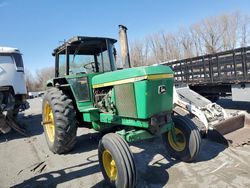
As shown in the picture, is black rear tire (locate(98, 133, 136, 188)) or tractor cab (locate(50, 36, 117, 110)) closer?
black rear tire (locate(98, 133, 136, 188))

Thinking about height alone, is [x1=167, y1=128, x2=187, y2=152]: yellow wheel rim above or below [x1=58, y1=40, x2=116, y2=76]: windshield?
below

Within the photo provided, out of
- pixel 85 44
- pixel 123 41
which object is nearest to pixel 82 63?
pixel 85 44

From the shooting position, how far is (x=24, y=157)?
5254mm

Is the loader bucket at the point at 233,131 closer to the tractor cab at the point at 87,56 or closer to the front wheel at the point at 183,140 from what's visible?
the front wheel at the point at 183,140

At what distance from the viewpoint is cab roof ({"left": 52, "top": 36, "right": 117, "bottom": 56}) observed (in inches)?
187

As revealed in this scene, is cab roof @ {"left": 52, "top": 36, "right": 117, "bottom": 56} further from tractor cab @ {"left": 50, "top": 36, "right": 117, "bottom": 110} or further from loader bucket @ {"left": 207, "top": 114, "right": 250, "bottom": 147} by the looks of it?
loader bucket @ {"left": 207, "top": 114, "right": 250, "bottom": 147}

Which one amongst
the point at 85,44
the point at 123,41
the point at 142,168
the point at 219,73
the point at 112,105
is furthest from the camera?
the point at 219,73

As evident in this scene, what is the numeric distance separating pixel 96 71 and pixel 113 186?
2.61m

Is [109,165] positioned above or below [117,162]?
below

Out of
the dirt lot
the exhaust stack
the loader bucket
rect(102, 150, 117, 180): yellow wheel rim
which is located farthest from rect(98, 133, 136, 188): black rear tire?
the exhaust stack

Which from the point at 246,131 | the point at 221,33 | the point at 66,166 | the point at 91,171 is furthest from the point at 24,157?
the point at 221,33

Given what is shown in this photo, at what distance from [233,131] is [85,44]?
3.64 m

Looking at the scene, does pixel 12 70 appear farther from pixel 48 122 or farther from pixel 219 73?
pixel 219 73

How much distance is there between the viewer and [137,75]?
350 cm
